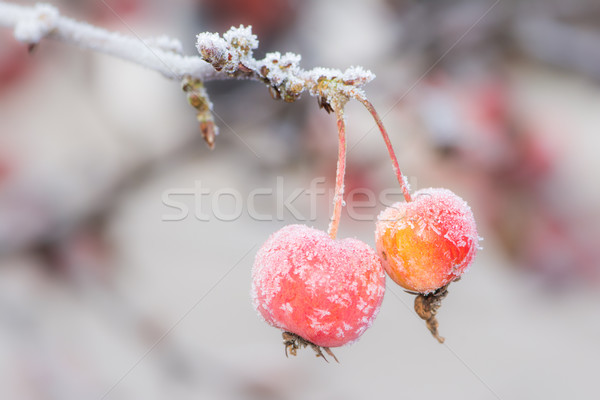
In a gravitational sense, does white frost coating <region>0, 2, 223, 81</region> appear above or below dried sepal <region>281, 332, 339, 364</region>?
above

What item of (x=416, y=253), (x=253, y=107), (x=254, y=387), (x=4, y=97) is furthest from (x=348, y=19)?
(x=416, y=253)

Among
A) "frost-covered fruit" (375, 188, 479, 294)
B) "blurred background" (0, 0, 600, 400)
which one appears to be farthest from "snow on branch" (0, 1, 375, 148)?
"blurred background" (0, 0, 600, 400)

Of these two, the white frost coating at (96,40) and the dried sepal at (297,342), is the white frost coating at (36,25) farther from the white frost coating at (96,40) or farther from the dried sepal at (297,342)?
the dried sepal at (297,342)

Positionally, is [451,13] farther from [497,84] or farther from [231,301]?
[231,301]

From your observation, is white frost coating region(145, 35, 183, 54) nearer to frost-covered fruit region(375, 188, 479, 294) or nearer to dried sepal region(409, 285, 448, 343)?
frost-covered fruit region(375, 188, 479, 294)

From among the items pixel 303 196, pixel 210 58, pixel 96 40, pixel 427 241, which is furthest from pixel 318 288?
pixel 303 196

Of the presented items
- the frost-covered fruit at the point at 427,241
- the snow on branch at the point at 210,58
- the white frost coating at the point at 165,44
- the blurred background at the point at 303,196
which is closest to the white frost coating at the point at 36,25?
the snow on branch at the point at 210,58
